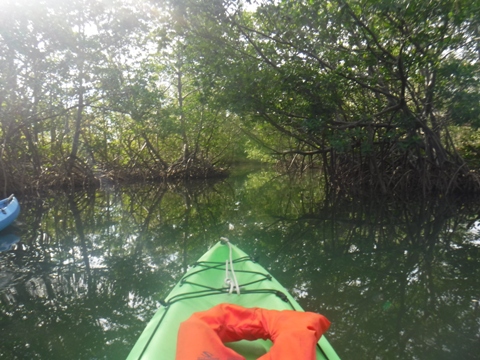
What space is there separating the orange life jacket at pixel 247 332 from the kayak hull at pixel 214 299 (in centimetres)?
10

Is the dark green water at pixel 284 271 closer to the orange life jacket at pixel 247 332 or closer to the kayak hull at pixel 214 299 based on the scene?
the kayak hull at pixel 214 299

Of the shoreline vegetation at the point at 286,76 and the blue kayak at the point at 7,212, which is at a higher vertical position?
the shoreline vegetation at the point at 286,76

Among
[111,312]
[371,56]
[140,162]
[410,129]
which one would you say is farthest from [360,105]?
[140,162]

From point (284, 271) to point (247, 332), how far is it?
2.55m

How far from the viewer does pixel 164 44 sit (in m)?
8.13

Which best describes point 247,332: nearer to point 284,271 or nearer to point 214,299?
point 214,299

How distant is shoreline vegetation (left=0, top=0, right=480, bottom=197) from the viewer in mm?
7004

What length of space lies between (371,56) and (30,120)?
9.22m

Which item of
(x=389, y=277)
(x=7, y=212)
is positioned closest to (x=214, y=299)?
(x=389, y=277)

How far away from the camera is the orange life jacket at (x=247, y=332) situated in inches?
70.3

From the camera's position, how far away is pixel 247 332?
2084 mm

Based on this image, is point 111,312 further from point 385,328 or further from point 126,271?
point 385,328

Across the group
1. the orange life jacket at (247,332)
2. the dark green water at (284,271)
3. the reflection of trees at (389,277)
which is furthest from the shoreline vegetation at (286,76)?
the orange life jacket at (247,332)

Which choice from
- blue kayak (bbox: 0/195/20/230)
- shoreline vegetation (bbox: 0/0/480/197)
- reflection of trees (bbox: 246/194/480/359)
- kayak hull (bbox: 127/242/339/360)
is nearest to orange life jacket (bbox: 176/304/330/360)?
kayak hull (bbox: 127/242/339/360)
